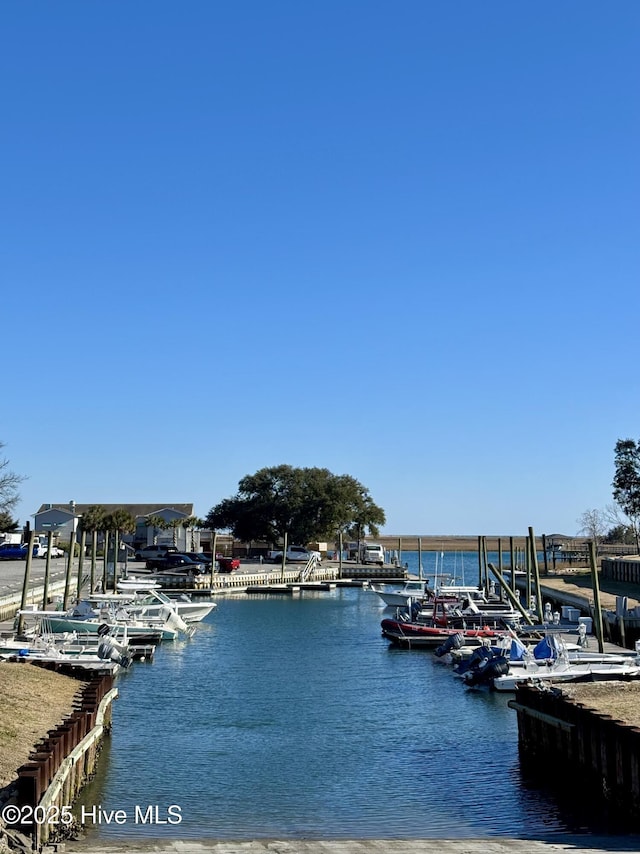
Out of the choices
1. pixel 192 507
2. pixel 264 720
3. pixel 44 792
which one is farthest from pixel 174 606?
pixel 192 507

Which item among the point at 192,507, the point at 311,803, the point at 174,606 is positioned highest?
the point at 192,507

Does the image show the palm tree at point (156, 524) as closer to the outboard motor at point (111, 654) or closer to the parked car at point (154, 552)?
the parked car at point (154, 552)

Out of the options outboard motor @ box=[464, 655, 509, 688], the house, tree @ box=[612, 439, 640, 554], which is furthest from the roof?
outboard motor @ box=[464, 655, 509, 688]

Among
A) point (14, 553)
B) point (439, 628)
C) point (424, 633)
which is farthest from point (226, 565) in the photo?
point (424, 633)

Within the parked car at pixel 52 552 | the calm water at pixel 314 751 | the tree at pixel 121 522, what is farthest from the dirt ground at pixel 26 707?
the tree at pixel 121 522

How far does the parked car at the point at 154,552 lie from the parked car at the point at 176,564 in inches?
211

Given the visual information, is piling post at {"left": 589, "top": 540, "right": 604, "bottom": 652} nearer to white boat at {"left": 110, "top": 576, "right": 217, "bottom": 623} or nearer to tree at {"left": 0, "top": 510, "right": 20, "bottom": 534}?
white boat at {"left": 110, "top": 576, "right": 217, "bottom": 623}

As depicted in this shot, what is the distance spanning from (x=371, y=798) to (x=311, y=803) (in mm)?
1478

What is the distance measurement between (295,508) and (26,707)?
10820 centimetres

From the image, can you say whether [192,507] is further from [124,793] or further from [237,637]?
[124,793]

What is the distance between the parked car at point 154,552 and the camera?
377 ft

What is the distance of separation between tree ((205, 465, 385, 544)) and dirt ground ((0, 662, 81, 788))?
101 metres

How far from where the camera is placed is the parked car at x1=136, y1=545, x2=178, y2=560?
11488 centimetres

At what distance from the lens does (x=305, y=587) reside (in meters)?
107
